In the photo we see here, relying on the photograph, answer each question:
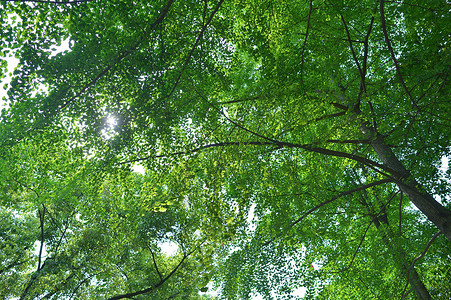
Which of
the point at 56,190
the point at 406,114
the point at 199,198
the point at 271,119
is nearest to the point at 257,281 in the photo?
the point at 199,198

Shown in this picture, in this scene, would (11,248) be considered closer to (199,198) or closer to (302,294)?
(199,198)

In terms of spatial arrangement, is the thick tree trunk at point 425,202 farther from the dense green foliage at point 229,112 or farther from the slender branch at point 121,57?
the slender branch at point 121,57

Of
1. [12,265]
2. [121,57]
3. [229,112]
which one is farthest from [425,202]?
[12,265]

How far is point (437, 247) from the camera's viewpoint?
532 centimetres

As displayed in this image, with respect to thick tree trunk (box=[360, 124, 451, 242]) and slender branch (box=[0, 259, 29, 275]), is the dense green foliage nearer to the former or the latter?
thick tree trunk (box=[360, 124, 451, 242])

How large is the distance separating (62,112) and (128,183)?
191cm

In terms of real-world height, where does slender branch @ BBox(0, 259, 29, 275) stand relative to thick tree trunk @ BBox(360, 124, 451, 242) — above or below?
above

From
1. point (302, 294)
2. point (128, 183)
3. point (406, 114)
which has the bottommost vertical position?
point (302, 294)

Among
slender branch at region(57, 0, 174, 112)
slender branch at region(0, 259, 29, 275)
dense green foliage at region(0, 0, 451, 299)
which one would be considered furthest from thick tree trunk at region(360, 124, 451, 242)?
slender branch at region(0, 259, 29, 275)

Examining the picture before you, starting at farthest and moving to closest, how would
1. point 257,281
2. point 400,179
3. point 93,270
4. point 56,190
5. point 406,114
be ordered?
point 93,270, point 56,190, point 257,281, point 400,179, point 406,114

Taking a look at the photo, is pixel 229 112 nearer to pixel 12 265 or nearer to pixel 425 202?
pixel 425 202

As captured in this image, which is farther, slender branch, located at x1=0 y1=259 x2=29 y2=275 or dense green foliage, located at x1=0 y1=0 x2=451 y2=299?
slender branch, located at x1=0 y1=259 x2=29 y2=275

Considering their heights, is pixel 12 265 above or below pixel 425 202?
above

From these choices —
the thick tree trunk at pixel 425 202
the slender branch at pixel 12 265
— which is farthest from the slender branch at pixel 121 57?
the slender branch at pixel 12 265
